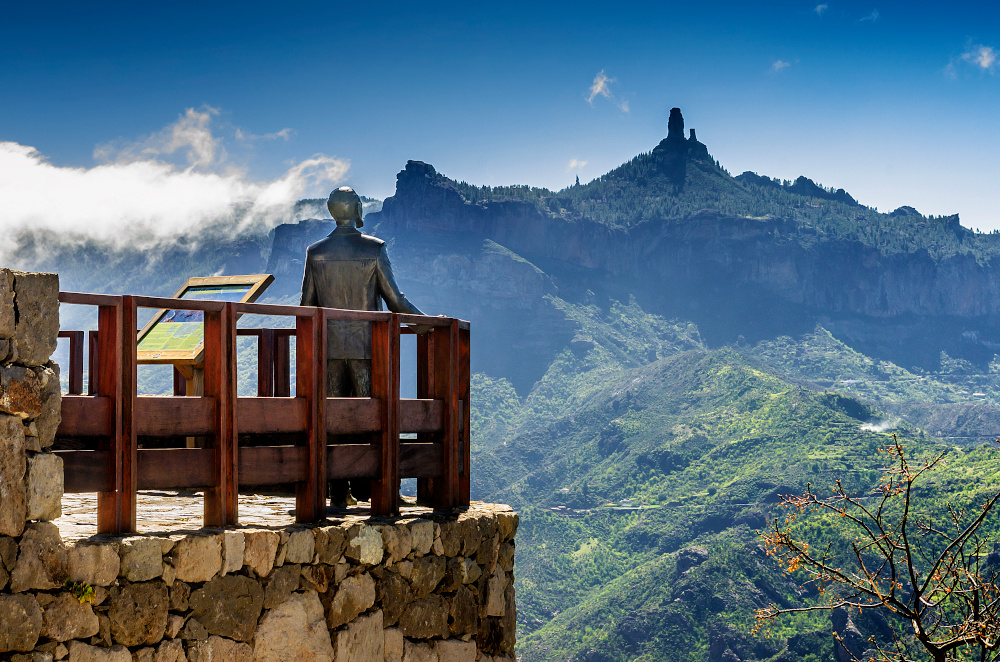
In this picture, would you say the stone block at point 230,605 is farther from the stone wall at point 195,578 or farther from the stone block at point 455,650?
the stone block at point 455,650

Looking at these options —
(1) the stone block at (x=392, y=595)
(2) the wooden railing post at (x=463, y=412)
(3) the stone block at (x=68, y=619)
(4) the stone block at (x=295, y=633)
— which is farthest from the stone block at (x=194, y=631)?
(2) the wooden railing post at (x=463, y=412)

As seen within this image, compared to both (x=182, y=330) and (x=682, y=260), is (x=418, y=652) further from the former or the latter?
(x=682, y=260)

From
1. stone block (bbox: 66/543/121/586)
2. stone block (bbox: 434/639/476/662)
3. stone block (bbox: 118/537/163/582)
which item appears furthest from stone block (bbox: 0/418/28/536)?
stone block (bbox: 434/639/476/662)

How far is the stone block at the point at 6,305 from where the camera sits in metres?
4.18

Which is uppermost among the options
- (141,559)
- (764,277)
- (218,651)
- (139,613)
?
(764,277)

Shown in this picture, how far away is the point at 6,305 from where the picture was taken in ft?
13.8

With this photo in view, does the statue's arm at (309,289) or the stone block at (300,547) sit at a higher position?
the statue's arm at (309,289)

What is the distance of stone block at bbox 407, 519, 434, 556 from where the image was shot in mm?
5828

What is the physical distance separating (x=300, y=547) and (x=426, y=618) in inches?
43.2

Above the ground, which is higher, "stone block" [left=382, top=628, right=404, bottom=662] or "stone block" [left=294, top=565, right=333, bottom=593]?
"stone block" [left=294, top=565, right=333, bottom=593]

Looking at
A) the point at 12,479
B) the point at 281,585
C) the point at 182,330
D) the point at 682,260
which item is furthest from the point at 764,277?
the point at 12,479

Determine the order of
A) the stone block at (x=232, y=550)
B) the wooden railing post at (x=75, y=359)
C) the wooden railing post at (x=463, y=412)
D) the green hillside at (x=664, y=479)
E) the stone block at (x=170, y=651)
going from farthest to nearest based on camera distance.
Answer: the green hillside at (x=664, y=479)
the wooden railing post at (x=75, y=359)
the wooden railing post at (x=463, y=412)
the stone block at (x=232, y=550)
the stone block at (x=170, y=651)

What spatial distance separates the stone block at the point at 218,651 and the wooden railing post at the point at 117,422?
0.58 metres

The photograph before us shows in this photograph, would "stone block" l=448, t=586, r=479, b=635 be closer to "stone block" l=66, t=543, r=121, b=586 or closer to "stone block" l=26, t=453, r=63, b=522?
"stone block" l=66, t=543, r=121, b=586
